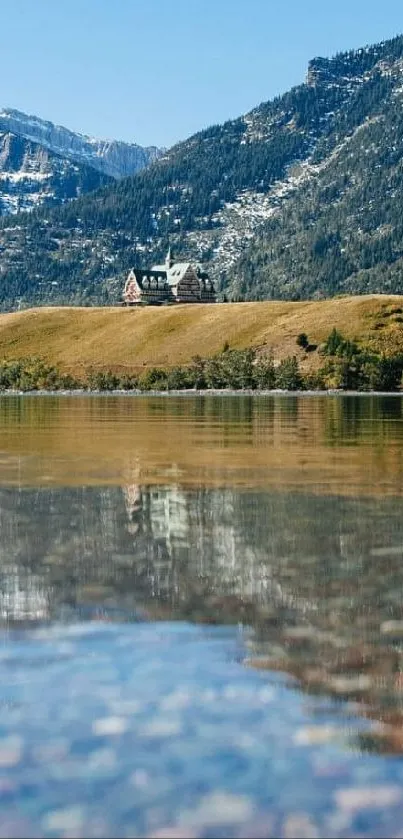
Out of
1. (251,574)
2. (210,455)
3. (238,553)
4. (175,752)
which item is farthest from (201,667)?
(210,455)

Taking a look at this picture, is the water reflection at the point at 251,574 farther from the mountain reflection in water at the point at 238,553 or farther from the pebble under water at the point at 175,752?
the pebble under water at the point at 175,752

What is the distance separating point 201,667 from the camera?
598 inches

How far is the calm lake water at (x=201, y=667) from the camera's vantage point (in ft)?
35.4

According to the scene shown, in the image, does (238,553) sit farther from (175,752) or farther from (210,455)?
(210,455)

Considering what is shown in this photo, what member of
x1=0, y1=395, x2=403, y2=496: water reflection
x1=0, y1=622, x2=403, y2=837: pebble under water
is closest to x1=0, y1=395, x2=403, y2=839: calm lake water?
x1=0, y1=622, x2=403, y2=837: pebble under water

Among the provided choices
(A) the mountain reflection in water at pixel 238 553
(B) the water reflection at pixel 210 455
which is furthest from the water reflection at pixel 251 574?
(B) the water reflection at pixel 210 455

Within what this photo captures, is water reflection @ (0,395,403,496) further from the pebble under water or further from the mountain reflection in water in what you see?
the pebble under water

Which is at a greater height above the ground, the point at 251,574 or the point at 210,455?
the point at 251,574

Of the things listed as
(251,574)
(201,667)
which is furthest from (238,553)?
(201,667)

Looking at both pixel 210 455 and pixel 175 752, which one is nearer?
pixel 175 752

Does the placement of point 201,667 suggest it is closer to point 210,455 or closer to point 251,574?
point 251,574

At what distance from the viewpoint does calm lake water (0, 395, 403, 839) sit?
1078 cm

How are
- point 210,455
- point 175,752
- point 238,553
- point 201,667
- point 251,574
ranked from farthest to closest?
point 210,455 < point 238,553 < point 251,574 < point 201,667 < point 175,752

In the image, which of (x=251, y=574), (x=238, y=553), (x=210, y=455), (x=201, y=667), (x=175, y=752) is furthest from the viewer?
(x=210, y=455)
